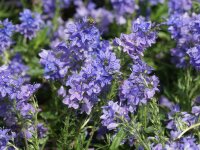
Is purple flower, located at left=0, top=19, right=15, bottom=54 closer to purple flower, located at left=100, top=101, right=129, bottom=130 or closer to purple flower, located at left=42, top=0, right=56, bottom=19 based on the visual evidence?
purple flower, located at left=100, top=101, right=129, bottom=130

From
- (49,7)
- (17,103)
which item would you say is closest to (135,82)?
(17,103)

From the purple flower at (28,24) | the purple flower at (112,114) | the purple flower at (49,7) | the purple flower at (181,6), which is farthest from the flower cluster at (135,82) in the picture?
the purple flower at (49,7)

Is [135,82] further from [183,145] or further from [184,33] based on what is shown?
[184,33]

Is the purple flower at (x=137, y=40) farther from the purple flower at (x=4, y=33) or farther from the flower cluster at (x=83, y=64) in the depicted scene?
the purple flower at (x=4, y=33)

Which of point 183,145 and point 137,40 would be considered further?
point 137,40

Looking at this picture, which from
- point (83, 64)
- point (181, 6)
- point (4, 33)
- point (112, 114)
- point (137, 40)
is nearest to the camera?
point (112, 114)

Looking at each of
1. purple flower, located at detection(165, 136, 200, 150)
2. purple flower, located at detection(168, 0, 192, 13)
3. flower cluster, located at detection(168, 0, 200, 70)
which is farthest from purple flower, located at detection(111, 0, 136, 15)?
purple flower, located at detection(165, 136, 200, 150)

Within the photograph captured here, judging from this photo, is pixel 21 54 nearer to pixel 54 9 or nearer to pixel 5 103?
pixel 54 9

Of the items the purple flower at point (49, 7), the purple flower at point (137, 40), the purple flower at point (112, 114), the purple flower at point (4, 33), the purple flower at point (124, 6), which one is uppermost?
the purple flower at point (49, 7)

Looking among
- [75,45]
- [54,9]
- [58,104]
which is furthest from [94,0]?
[75,45]

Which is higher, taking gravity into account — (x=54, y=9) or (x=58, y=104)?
(x=54, y=9)

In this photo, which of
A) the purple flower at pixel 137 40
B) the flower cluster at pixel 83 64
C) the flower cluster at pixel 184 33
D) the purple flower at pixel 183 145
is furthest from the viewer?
the flower cluster at pixel 184 33
